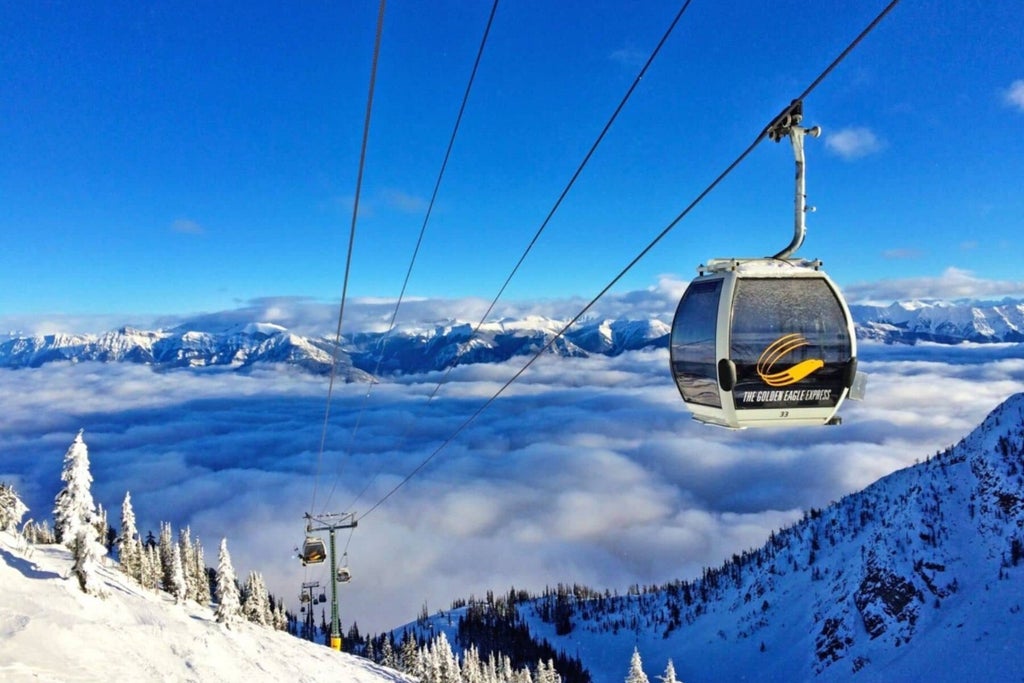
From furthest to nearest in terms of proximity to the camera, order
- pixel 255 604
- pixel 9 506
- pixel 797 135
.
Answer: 1. pixel 255 604
2. pixel 9 506
3. pixel 797 135

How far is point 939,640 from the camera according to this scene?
15200 cm

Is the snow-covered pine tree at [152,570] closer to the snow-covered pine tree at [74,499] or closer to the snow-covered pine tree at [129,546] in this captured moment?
the snow-covered pine tree at [129,546]

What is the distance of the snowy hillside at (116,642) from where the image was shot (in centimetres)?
2497

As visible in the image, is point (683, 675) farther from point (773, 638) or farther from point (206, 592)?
point (206, 592)

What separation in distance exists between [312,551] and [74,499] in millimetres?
22537

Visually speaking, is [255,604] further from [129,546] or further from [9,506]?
[9,506]

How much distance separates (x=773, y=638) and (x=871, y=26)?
780ft

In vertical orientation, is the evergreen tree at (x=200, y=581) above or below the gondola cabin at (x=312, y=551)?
below

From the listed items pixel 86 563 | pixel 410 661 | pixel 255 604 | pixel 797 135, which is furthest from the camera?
pixel 255 604

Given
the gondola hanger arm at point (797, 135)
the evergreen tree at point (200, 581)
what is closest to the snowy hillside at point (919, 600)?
the evergreen tree at point (200, 581)

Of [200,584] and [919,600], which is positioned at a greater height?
[200,584]

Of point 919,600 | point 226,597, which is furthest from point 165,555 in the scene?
point 919,600

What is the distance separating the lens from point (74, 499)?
38.8m

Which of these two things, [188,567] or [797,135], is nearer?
[797,135]
